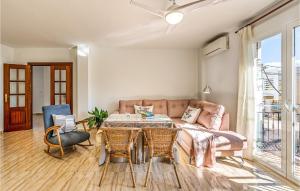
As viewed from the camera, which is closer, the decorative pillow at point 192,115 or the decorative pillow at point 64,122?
the decorative pillow at point 64,122

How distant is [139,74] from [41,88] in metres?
5.59

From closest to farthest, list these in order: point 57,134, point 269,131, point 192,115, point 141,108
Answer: point 269,131, point 57,134, point 192,115, point 141,108

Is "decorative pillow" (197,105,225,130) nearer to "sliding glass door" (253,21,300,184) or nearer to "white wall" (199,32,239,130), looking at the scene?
"white wall" (199,32,239,130)

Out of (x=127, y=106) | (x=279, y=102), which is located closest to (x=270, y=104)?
(x=279, y=102)

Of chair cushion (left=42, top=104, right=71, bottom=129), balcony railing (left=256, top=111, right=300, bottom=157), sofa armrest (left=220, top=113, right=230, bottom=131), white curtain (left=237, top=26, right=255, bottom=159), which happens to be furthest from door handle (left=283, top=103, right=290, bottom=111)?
chair cushion (left=42, top=104, right=71, bottom=129)

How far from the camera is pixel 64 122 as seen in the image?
3709 millimetres

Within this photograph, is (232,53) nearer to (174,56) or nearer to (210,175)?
(174,56)

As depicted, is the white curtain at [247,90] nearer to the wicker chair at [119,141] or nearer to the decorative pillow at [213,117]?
the decorative pillow at [213,117]

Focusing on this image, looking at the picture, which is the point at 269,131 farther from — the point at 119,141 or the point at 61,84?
the point at 61,84

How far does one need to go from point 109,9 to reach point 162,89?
3.26 m

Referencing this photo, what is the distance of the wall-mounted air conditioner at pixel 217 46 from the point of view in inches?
164

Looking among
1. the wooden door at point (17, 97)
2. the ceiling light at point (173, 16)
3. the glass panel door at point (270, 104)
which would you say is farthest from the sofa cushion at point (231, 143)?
the wooden door at point (17, 97)

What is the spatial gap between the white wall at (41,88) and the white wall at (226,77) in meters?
7.21

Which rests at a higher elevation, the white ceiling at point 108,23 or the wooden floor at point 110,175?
the white ceiling at point 108,23
